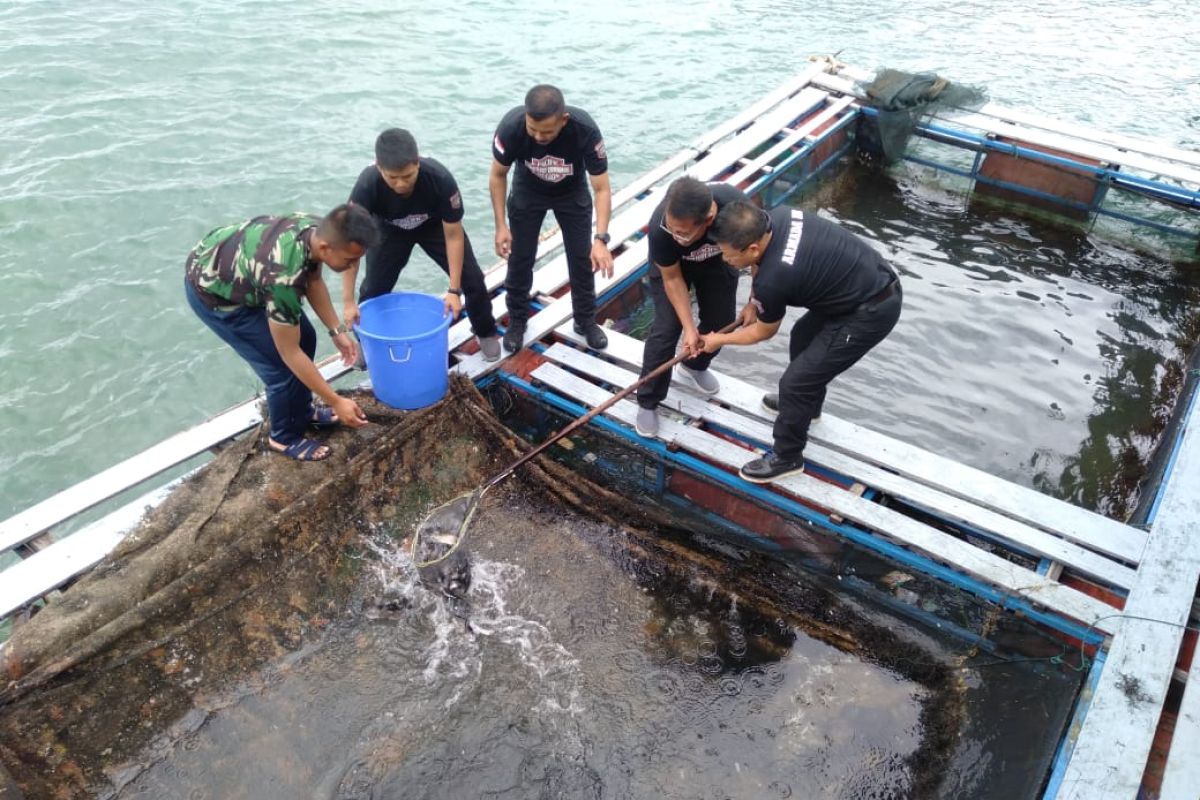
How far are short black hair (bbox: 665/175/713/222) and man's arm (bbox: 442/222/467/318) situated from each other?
140 cm

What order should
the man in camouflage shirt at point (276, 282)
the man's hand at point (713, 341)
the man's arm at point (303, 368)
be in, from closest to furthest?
1. the man in camouflage shirt at point (276, 282)
2. the man's arm at point (303, 368)
3. the man's hand at point (713, 341)

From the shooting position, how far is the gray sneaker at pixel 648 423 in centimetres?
434

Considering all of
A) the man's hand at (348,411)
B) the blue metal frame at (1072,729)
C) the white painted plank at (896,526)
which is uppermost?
the man's hand at (348,411)

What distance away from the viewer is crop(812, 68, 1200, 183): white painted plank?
6793 millimetres

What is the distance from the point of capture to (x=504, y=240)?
15.1ft

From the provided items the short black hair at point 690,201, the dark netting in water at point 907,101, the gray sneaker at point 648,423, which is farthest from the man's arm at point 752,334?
the dark netting in water at point 907,101

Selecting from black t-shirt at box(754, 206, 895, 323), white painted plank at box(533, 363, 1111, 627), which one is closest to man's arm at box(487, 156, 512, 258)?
white painted plank at box(533, 363, 1111, 627)

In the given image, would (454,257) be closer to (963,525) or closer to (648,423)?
(648,423)

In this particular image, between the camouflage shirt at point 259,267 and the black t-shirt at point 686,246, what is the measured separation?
1.61 meters

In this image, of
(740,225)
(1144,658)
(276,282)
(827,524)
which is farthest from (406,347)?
(1144,658)

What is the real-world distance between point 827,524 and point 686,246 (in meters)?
1.61

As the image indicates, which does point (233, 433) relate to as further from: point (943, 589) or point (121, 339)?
point (943, 589)

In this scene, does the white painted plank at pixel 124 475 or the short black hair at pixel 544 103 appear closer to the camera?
the white painted plank at pixel 124 475

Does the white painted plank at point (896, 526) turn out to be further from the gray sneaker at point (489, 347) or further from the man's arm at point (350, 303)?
the man's arm at point (350, 303)
